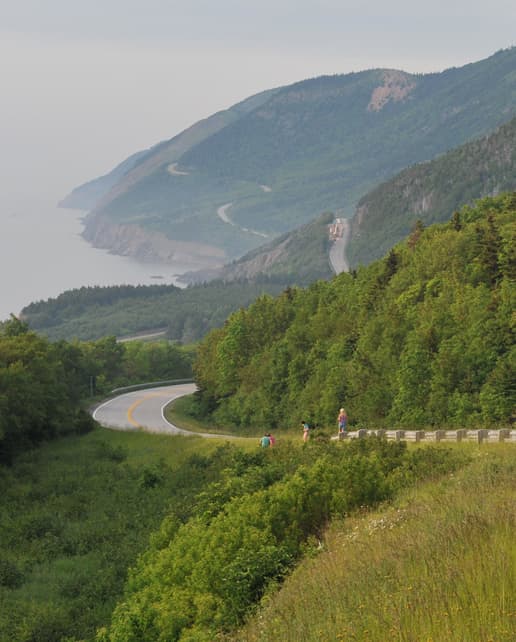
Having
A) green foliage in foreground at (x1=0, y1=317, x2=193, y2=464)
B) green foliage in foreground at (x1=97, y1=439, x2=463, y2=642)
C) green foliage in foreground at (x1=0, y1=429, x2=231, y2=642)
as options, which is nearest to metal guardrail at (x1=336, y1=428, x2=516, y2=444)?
green foliage in foreground at (x1=97, y1=439, x2=463, y2=642)

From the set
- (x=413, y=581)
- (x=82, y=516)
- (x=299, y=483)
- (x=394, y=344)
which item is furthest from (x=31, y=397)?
(x=413, y=581)

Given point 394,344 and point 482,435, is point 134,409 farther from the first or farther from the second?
point 482,435

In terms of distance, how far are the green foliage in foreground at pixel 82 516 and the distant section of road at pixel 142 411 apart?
584 centimetres

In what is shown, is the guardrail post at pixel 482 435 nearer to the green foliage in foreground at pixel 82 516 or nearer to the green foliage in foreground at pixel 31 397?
the green foliage in foreground at pixel 82 516

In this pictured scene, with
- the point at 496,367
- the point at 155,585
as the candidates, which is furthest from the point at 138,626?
the point at 496,367

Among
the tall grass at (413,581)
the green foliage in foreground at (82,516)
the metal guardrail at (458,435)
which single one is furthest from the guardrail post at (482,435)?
the tall grass at (413,581)

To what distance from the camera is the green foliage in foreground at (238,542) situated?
702 inches

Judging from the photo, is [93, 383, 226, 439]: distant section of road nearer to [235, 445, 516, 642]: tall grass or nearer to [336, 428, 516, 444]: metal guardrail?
[336, 428, 516, 444]: metal guardrail

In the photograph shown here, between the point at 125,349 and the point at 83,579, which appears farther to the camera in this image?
the point at 125,349

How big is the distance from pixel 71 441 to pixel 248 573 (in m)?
39.7

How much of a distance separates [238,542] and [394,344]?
41707 millimetres

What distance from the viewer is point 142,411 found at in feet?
233

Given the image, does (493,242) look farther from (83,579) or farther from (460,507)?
(460,507)

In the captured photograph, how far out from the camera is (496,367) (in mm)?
51094
